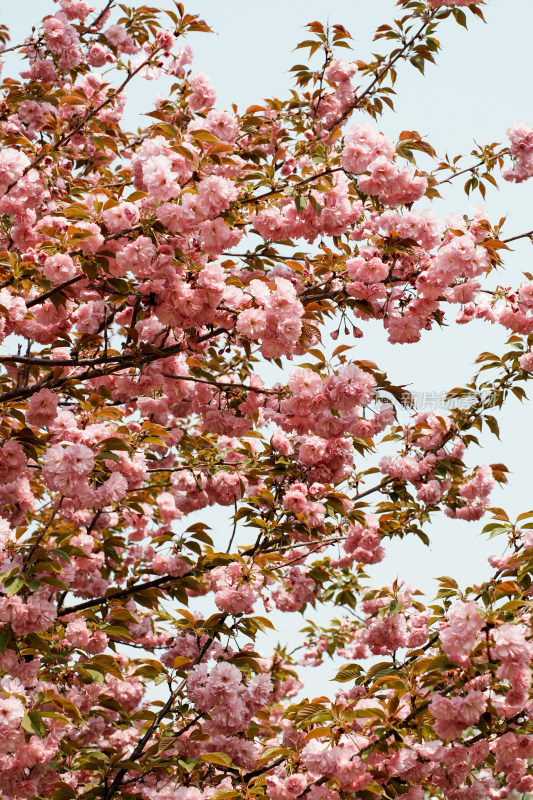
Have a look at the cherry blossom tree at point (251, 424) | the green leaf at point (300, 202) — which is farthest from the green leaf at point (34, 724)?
the green leaf at point (300, 202)

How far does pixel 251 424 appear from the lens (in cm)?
378

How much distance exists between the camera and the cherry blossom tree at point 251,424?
2740 millimetres

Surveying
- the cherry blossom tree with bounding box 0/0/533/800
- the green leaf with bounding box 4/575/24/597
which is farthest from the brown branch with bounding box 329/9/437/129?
the green leaf with bounding box 4/575/24/597

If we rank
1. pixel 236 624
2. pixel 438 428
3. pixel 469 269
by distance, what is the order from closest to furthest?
pixel 469 269 < pixel 236 624 < pixel 438 428

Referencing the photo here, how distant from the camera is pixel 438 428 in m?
4.43

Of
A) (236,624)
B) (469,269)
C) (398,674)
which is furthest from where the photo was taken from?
(236,624)

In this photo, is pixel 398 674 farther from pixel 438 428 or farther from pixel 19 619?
pixel 438 428

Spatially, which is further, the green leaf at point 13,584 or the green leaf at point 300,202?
the green leaf at point 300,202

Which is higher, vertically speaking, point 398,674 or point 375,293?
point 375,293

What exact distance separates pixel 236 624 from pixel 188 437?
208cm

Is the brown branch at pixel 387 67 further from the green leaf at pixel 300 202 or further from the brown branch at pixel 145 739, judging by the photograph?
the brown branch at pixel 145 739

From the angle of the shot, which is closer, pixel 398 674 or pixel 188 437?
pixel 398 674

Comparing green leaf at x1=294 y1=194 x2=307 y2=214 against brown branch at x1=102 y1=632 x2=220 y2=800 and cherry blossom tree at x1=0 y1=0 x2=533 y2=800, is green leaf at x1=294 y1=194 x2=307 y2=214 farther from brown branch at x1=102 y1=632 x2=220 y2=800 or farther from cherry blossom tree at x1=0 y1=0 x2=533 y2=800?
brown branch at x1=102 y1=632 x2=220 y2=800

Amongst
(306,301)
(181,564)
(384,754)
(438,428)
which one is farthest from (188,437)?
(384,754)
